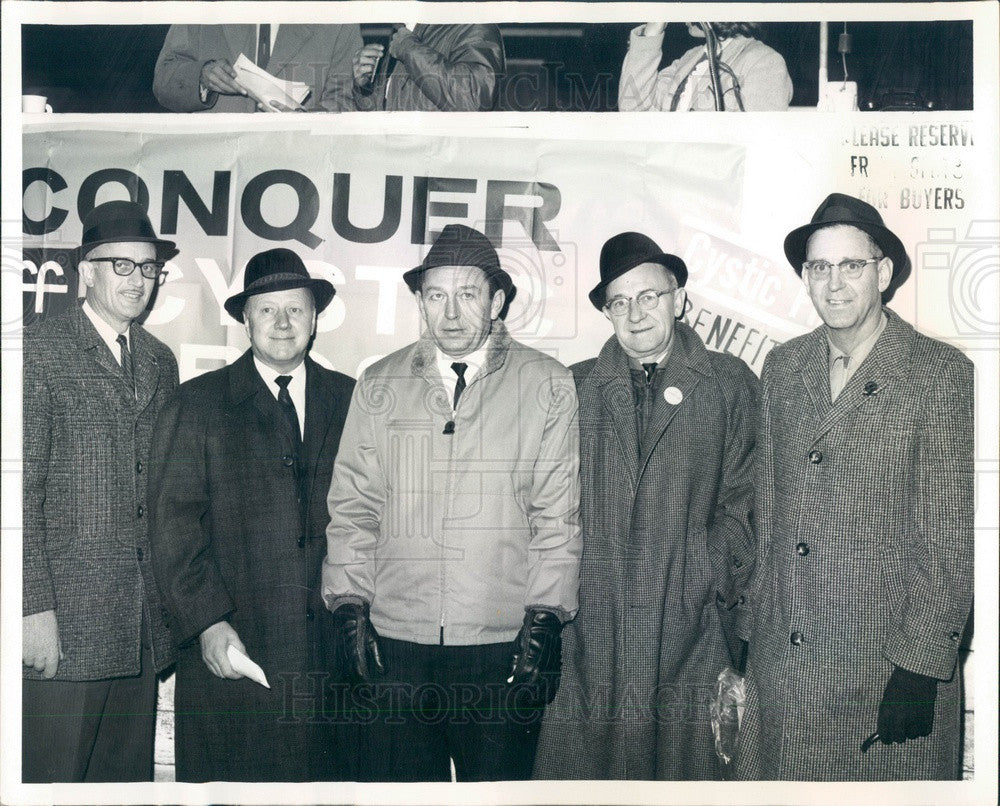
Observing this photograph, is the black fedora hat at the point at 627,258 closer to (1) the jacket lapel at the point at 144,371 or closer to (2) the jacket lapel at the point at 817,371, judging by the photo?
(2) the jacket lapel at the point at 817,371

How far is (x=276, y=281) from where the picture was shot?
9.55 ft

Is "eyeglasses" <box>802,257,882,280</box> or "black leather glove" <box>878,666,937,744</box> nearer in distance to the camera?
"black leather glove" <box>878,666,937,744</box>

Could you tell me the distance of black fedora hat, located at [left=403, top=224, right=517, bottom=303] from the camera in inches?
114

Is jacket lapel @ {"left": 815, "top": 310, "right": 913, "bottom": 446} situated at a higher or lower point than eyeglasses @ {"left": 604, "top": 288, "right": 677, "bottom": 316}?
lower

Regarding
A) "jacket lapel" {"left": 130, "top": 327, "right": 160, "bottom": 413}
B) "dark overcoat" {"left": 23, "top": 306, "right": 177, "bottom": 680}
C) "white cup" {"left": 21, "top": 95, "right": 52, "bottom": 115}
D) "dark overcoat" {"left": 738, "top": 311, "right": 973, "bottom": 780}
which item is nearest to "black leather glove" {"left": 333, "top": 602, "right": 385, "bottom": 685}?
"dark overcoat" {"left": 23, "top": 306, "right": 177, "bottom": 680}

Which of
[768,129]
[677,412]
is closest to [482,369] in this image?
[677,412]

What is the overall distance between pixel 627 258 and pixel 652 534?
2.68 feet

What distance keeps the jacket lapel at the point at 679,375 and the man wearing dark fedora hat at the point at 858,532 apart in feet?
0.67

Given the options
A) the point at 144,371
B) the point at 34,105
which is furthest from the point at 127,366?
the point at 34,105

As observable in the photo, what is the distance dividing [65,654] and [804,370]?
2.35 metres

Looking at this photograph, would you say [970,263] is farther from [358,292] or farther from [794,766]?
[358,292]

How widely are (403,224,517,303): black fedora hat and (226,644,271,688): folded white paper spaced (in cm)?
119

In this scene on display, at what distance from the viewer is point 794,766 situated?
2863 millimetres

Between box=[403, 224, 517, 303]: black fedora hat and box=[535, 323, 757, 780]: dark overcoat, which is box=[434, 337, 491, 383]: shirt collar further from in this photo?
box=[535, 323, 757, 780]: dark overcoat
